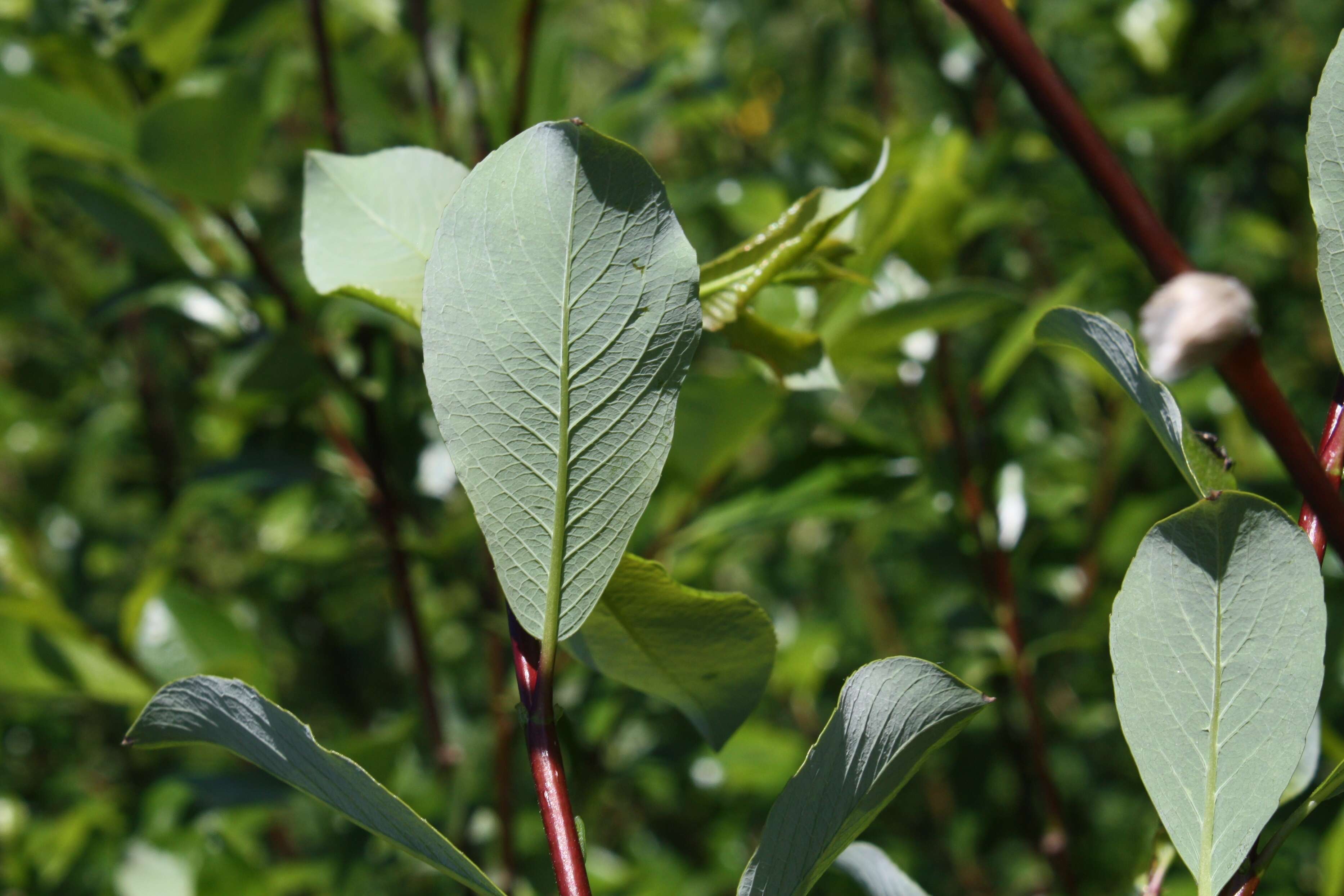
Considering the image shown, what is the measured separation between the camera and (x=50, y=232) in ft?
5.85

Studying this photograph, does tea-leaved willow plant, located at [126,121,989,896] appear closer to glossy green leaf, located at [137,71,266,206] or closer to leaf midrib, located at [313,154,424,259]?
leaf midrib, located at [313,154,424,259]

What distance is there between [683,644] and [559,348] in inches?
5.4

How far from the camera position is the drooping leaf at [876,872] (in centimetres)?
47

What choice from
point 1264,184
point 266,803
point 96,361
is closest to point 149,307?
point 96,361

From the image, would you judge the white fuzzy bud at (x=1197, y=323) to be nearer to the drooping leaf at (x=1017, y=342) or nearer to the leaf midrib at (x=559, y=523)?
the leaf midrib at (x=559, y=523)

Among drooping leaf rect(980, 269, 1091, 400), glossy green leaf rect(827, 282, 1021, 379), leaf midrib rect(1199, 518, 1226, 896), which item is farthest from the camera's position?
drooping leaf rect(980, 269, 1091, 400)

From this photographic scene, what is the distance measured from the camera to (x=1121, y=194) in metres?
0.34

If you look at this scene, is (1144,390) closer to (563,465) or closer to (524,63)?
(563,465)

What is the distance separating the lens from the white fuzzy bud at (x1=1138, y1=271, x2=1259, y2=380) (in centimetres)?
27

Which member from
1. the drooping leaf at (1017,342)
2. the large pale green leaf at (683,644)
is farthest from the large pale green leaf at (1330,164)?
the drooping leaf at (1017,342)

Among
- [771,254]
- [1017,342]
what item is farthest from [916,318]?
[771,254]

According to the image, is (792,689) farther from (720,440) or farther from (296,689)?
(720,440)

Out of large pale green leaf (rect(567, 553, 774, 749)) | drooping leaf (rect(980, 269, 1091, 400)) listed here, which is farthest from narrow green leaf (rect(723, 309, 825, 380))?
drooping leaf (rect(980, 269, 1091, 400))

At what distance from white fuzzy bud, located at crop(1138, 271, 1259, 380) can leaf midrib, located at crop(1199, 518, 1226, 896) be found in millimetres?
120
